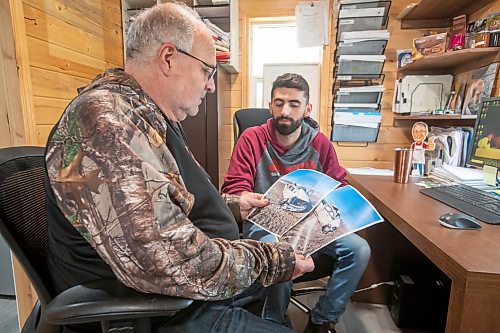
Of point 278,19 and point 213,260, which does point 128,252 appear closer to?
point 213,260

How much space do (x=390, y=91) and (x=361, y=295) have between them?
1401mm

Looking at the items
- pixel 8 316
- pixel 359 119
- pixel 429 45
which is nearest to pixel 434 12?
pixel 429 45

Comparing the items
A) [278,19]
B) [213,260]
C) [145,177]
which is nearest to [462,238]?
[213,260]

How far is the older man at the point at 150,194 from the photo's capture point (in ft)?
1.91

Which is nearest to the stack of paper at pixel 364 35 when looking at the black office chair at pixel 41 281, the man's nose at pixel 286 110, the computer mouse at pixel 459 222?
the man's nose at pixel 286 110

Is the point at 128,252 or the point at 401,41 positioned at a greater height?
the point at 401,41

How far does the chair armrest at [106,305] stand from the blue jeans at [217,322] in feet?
0.56

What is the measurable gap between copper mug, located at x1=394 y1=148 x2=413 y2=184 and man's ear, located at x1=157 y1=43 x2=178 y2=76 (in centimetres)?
120

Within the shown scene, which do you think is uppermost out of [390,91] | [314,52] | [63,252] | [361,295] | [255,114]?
[314,52]

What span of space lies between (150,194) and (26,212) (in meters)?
0.39

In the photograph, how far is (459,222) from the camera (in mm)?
875

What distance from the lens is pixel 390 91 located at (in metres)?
2.23

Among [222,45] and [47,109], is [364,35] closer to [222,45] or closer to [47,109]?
[222,45]

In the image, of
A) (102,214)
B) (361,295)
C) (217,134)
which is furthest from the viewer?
(217,134)
